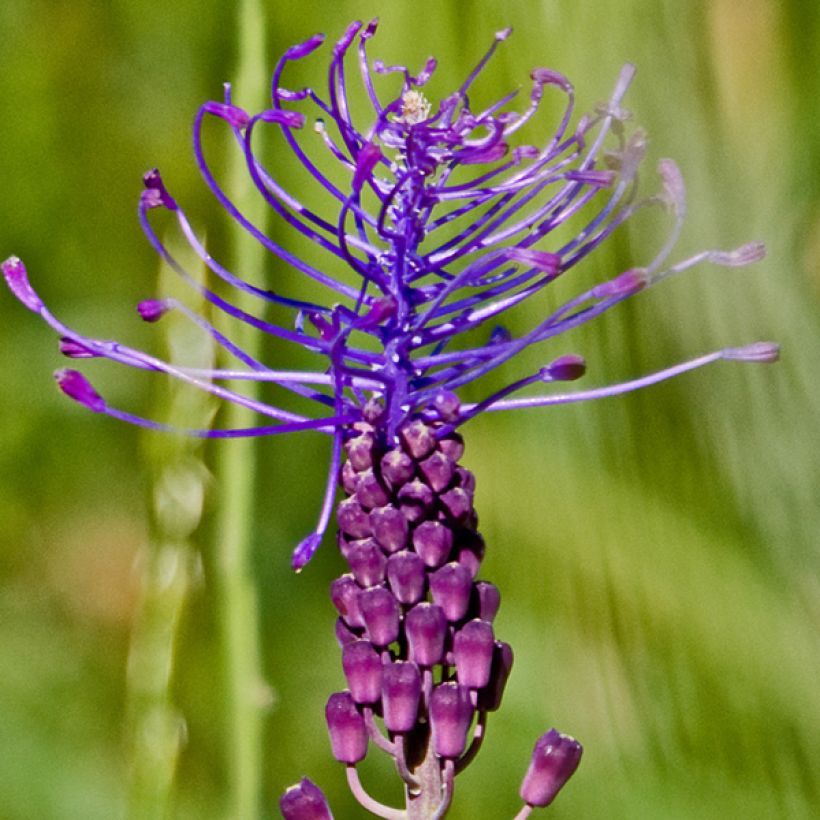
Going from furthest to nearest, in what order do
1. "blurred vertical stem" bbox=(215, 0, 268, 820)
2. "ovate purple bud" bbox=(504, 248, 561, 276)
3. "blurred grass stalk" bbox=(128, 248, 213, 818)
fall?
"blurred vertical stem" bbox=(215, 0, 268, 820), "blurred grass stalk" bbox=(128, 248, 213, 818), "ovate purple bud" bbox=(504, 248, 561, 276)

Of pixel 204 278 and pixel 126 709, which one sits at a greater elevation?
pixel 204 278

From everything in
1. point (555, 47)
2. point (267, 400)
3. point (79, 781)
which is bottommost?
point (79, 781)

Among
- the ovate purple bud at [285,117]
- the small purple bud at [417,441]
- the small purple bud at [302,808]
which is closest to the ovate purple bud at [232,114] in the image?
the ovate purple bud at [285,117]

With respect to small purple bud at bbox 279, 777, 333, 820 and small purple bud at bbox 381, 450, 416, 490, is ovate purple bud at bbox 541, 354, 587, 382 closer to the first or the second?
small purple bud at bbox 381, 450, 416, 490

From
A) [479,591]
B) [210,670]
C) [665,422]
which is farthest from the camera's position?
[210,670]

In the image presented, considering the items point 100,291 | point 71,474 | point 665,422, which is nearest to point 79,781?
point 71,474

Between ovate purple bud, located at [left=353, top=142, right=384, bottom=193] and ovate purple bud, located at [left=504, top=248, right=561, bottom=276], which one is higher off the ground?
ovate purple bud, located at [left=353, top=142, right=384, bottom=193]

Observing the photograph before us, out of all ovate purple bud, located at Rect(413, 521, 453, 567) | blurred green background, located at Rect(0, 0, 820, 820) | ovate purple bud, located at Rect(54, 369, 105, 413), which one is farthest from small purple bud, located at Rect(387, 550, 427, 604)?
blurred green background, located at Rect(0, 0, 820, 820)

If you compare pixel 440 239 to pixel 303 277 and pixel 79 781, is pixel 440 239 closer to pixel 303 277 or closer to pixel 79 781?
pixel 303 277
